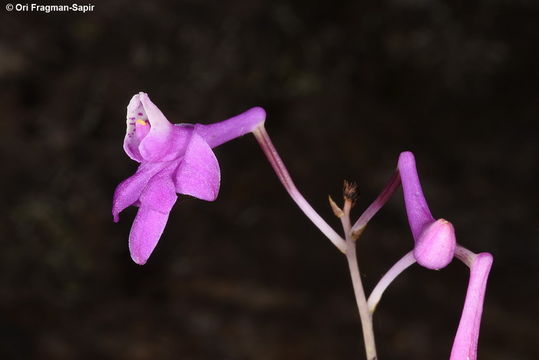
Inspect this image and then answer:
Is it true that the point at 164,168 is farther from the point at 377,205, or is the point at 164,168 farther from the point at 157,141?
the point at 377,205

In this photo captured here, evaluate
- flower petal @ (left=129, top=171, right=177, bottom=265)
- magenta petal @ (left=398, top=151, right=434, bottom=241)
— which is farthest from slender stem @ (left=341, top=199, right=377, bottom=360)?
flower petal @ (left=129, top=171, right=177, bottom=265)

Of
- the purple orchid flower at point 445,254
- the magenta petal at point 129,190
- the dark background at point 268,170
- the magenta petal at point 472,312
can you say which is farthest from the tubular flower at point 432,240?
the dark background at point 268,170

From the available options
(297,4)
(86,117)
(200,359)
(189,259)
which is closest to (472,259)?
(200,359)

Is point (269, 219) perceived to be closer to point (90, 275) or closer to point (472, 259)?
point (90, 275)

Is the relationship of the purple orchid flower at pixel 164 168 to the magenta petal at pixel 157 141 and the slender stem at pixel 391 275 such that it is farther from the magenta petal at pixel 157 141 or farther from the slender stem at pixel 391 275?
the slender stem at pixel 391 275

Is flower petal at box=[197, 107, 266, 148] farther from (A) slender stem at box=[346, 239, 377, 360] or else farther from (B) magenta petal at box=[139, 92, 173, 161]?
(A) slender stem at box=[346, 239, 377, 360]
